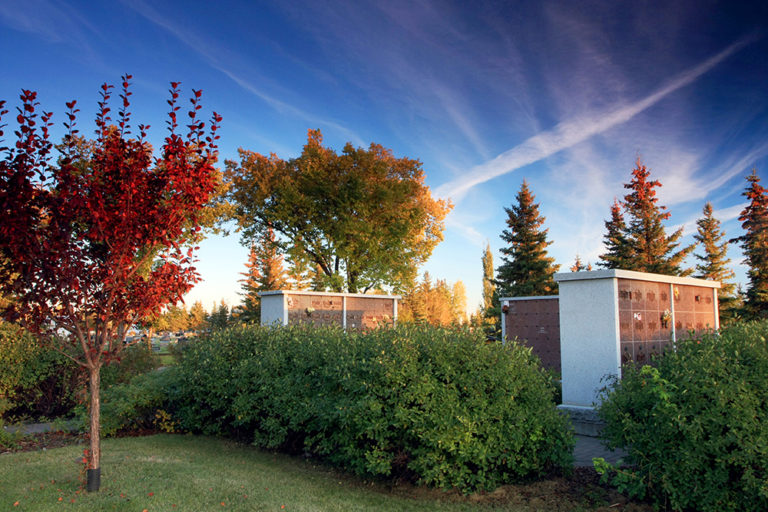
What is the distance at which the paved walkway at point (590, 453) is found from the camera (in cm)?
600

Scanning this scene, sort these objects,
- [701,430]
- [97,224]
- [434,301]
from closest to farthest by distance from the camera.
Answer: [701,430] → [97,224] → [434,301]

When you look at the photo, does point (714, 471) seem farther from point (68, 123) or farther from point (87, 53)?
point (87, 53)

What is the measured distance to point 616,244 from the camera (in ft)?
85.6

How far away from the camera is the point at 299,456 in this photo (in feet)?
21.8

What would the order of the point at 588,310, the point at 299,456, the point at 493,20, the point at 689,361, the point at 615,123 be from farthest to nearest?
the point at 615,123 < the point at 493,20 < the point at 588,310 < the point at 299,456 < the point at 689,361

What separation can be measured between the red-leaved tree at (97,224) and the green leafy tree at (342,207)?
17.6 m

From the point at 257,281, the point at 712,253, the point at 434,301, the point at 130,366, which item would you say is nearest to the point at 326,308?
the point at 130,366

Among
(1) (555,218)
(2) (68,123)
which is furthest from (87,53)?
(1) (555,218)

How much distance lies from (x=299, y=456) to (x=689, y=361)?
463 cm

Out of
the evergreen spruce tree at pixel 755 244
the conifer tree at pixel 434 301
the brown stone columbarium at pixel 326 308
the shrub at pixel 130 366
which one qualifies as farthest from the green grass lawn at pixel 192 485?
the conifer tree at pixel 434 301

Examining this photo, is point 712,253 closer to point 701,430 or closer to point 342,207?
point 342,207

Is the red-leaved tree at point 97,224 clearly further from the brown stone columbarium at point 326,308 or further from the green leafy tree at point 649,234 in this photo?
the green leafy tree at point 649,234

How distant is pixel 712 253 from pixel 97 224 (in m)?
29.1

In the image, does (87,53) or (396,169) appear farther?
(396,169)
